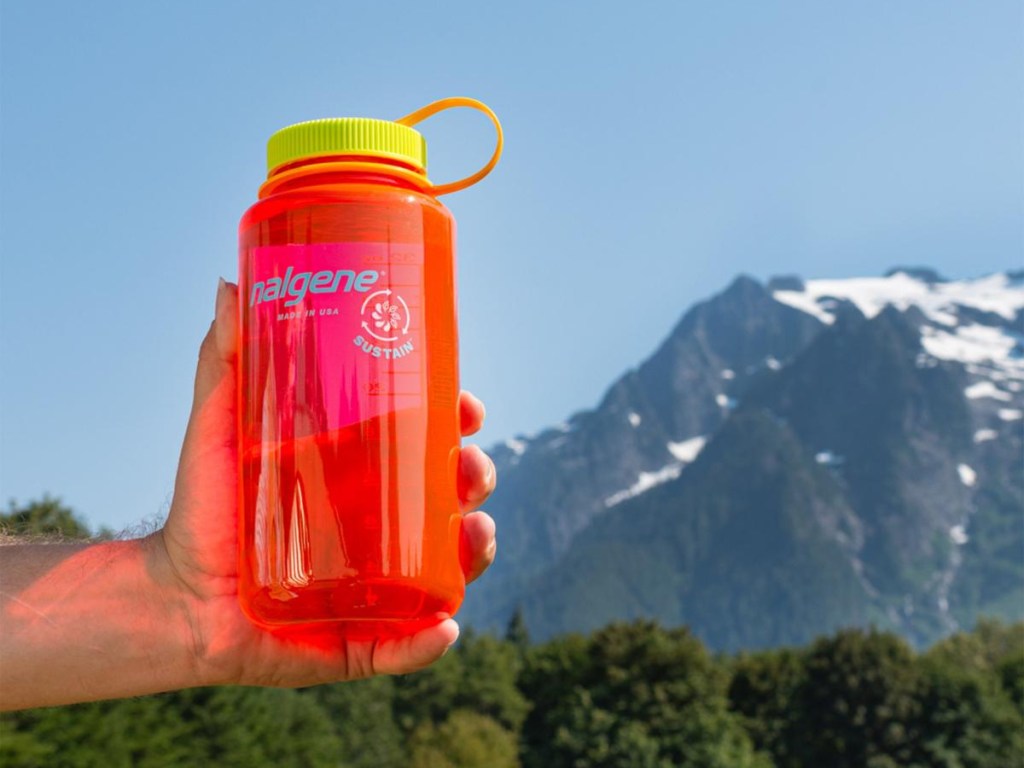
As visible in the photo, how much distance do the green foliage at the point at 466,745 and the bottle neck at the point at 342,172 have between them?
80132mm

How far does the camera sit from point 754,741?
276 ft

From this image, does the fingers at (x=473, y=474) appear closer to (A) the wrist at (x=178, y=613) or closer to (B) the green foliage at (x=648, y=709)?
(A) the wrist at (x=178, y=613)

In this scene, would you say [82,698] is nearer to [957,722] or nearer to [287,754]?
[287,754]

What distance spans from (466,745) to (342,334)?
Answer: 8145cm

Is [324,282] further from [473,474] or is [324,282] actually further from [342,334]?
[473,474]

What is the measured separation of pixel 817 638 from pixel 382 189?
8464 cm

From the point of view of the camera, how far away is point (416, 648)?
14.2 ft

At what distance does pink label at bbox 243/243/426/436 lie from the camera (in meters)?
3.95

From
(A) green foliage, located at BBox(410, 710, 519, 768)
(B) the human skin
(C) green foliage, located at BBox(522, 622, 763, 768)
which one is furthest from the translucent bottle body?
(A) green foliage, located at BBox(410, 710, 519, 768)

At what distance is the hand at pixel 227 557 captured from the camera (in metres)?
4.36

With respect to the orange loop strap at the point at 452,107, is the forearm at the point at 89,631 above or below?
below

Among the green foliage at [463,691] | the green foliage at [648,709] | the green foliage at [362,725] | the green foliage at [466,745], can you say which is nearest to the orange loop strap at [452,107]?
the green foliage at [648,709]

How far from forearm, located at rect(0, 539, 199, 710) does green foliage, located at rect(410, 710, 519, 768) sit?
79380 mm

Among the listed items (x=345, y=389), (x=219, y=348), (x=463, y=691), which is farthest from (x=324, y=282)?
(x=463, y=691)
